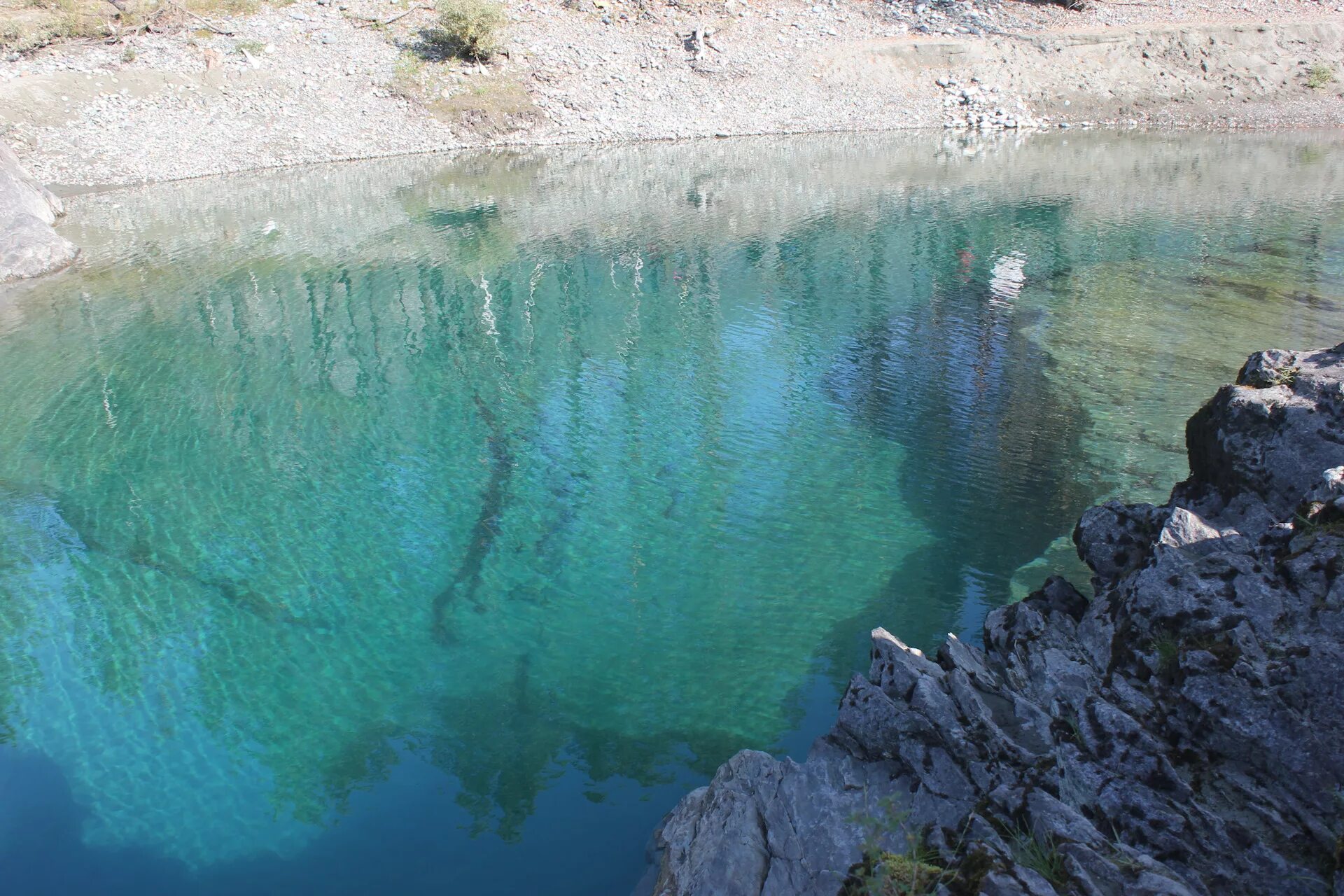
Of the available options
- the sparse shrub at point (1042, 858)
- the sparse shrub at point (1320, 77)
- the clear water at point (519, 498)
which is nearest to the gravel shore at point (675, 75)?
the sparse shrub at point (1320, 77)

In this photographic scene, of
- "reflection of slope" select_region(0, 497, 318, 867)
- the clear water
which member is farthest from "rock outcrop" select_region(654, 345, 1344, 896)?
"reflection of slope" select_region(0, 497, 318, 867)

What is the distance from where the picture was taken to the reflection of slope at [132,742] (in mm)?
8664

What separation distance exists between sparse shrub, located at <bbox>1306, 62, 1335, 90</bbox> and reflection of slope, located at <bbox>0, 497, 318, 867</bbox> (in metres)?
61.8

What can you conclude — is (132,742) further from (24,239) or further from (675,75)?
(675,75)

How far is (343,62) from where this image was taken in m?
50.2

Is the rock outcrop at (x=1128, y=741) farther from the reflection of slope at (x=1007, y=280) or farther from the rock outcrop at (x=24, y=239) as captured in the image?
the rock outcrop at (x=24, y=239)

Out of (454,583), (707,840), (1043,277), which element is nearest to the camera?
(707,840)

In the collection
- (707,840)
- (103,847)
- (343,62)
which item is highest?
(343,62)

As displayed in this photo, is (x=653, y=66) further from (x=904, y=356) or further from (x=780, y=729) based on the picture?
(x=780, y=729)

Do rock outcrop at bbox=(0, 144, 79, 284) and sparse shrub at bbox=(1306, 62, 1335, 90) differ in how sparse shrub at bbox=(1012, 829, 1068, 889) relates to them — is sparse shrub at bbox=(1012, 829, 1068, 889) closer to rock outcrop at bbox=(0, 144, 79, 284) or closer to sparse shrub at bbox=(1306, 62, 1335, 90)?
rock outcrop at bbox=(0, 144, 79, 284)

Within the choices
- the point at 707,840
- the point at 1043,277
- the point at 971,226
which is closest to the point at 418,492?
the point at 707,840

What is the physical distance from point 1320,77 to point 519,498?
57193 millimetres

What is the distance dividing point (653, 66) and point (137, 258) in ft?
113

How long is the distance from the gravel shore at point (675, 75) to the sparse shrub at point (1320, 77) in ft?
1.33
